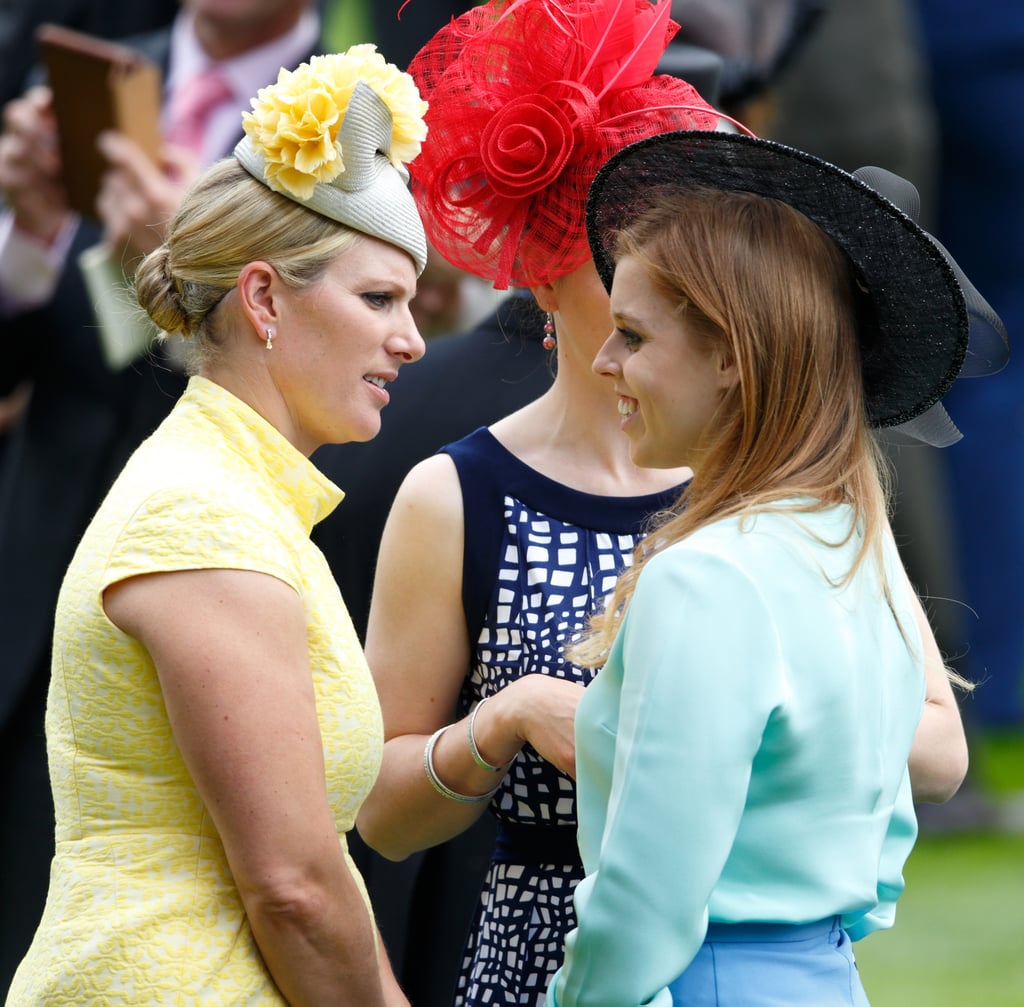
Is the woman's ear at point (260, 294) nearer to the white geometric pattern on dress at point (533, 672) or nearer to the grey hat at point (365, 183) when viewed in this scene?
the grey hat at point (365, 183)

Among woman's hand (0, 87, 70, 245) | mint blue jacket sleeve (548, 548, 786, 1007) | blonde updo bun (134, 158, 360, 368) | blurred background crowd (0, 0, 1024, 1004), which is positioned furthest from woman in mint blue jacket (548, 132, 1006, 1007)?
woman's hand (0, 87, 70, 245)

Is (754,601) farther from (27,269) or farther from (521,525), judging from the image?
(27,269)

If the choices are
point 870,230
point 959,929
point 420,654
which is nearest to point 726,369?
point 870,230

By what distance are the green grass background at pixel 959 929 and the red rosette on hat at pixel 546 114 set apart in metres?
3.56

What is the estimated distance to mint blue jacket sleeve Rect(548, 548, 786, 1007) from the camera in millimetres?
1567

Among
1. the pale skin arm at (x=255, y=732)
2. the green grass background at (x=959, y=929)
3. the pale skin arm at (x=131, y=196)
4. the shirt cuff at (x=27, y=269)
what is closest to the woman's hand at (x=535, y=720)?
the pale skin arm at (x=255, y=732)

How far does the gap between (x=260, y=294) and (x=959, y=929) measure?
4.85 m

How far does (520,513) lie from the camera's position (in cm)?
226

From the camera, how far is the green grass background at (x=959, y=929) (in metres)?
5.39

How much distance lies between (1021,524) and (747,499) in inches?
Answer: 304

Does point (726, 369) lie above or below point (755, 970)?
above

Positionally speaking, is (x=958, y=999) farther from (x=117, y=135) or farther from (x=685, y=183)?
(x=685, y=183)

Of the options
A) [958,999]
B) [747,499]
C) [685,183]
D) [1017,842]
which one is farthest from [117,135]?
[1017,842]

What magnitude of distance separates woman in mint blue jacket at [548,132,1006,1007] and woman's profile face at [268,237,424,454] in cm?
30
